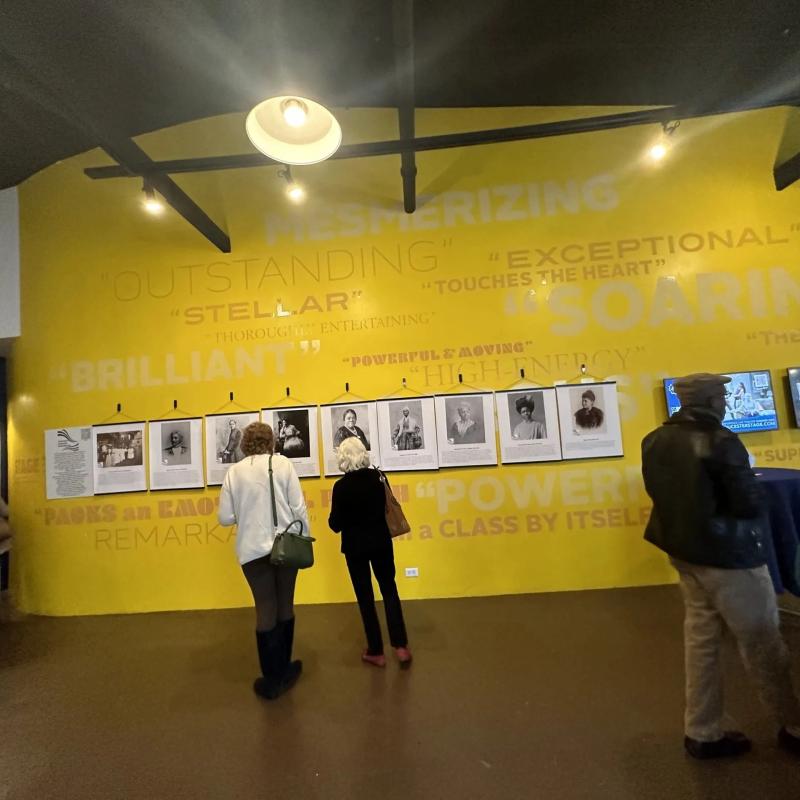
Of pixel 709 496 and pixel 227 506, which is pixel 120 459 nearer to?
pixel 227 506

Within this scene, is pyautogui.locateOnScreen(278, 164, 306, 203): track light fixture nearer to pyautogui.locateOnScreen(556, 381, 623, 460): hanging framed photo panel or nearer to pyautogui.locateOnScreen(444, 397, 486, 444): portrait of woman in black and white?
pyautogui.locateOnScreen(444, 397, 486, 444): portrait of woman in black and white

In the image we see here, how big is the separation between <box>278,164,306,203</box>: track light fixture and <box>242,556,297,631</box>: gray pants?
10.1 ft

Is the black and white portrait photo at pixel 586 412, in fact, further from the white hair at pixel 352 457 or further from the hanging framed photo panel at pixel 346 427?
the white hair at pixel 352 457

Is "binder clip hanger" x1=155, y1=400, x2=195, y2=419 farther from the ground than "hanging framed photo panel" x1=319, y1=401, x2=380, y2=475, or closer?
farther from the ground

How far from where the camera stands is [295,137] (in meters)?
2.26

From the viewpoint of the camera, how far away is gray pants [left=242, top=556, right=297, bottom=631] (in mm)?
2703

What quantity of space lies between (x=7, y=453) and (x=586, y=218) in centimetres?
635

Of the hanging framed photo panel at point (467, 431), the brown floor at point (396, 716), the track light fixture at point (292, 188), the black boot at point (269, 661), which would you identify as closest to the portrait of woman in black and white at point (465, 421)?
the hanging framed photo panel at point (467, 431)

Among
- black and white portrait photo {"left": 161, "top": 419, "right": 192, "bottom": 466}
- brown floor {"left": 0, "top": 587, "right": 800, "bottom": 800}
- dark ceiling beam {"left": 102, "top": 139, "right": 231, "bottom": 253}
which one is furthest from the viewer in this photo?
black and white portrait photo {"left": 161, "top": 419, "right": 192, "bottom": 466}

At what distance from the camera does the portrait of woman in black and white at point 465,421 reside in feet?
13.7

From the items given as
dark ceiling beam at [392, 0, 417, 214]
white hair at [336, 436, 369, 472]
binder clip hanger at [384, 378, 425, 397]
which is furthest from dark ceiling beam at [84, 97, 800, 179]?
white hair at [336, 436, 369, 472]

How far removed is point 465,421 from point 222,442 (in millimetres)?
2282

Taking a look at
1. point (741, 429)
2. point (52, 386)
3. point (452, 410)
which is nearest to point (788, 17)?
point (741, 429)

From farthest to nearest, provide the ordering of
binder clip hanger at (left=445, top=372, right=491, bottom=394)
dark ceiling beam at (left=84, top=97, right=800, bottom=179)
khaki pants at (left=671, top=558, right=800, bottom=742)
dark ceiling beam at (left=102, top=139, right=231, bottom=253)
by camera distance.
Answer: binder clip hanger at (left=445, top=372, right=491, bottom=394) → dark ceiling beam at (left=84, top=97, right=800, bottom=179) → dark ceiling beam at (left=102, top=139, right=231, bottom=253) → khaki pants at (left=671, top=558, right=800, bottom=742)
